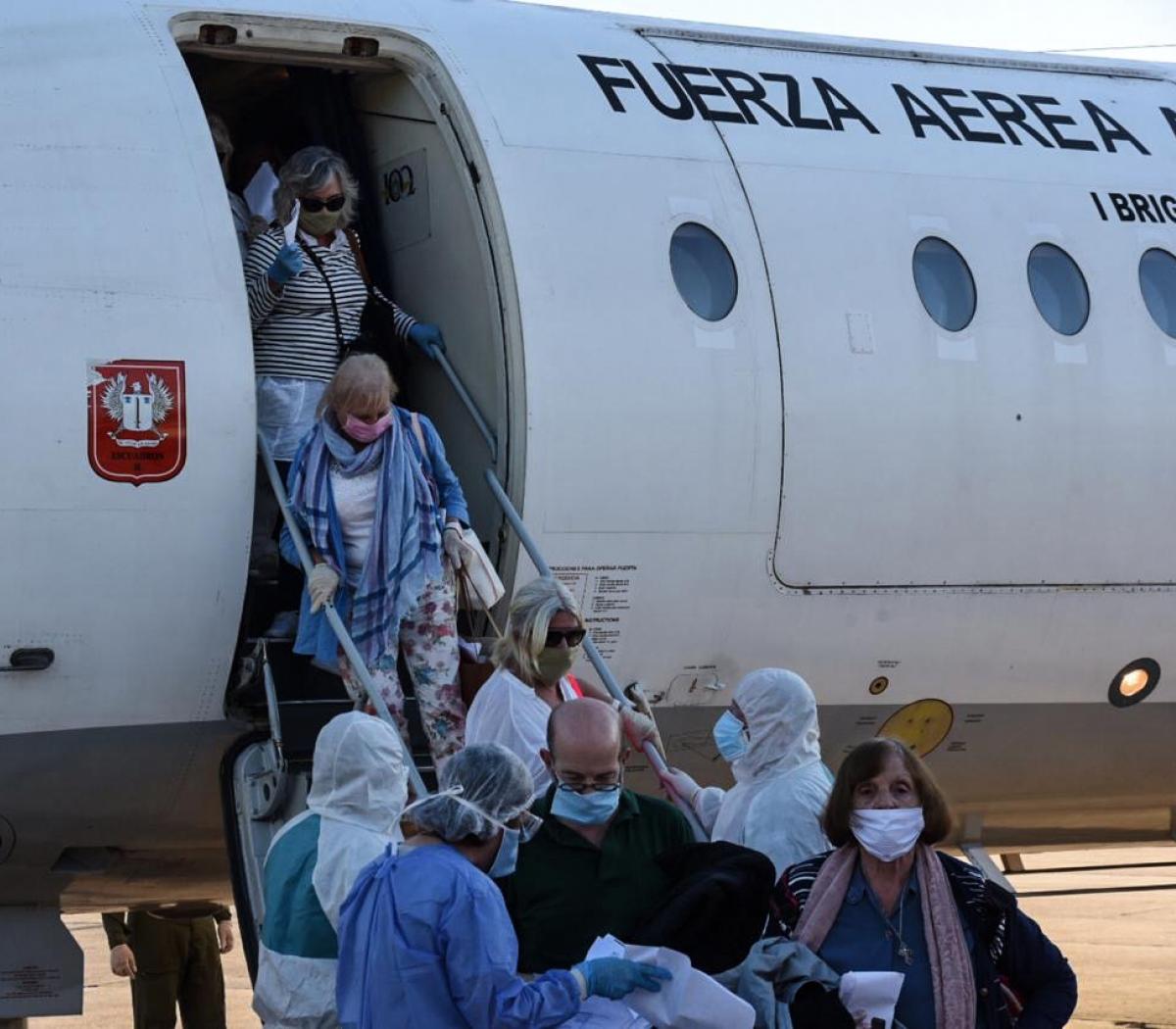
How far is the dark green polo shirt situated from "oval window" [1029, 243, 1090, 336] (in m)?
5.03

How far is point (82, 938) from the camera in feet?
73.7

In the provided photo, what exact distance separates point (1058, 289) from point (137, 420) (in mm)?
4853

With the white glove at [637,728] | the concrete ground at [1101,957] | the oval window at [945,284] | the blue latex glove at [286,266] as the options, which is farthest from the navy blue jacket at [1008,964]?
the concrete ground at [1101,957]

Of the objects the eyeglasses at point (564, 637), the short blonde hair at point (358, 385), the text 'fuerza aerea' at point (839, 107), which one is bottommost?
the eyeglasses at point (564, 637)

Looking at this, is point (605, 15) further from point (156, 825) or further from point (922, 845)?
point (922, 845)

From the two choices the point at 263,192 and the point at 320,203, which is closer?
the point at 320,203

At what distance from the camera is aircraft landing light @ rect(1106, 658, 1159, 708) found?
35.0 feet

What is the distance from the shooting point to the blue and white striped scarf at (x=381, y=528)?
27.0 feet

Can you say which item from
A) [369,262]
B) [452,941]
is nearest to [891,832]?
[452,941]

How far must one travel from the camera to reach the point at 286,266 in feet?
29.1

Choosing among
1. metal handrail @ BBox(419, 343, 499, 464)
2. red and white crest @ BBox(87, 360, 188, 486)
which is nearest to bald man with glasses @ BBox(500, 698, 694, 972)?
red and white crest @ BBox(87, 360, 188, 486)

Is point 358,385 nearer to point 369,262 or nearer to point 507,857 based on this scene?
point 369,262

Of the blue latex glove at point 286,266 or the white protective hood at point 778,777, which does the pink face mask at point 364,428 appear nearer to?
the blue latex glove at point 286,266

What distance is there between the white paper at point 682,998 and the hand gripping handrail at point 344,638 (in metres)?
1.83
